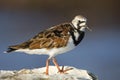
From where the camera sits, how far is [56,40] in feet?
11.7

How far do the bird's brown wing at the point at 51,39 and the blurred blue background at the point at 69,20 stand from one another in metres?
2.21

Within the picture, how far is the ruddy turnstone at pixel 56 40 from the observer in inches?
139

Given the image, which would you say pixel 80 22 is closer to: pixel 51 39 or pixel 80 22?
pixel 80 22

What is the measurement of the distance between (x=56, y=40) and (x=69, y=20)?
4.49 meters

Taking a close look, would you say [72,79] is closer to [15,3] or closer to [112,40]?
[112,40]

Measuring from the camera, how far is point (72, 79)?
3355 mm

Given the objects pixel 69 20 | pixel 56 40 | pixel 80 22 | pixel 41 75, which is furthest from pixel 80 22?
pixel 69 20

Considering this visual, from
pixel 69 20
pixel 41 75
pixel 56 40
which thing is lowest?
pixel 41 75

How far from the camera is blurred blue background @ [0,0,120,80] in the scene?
5.98 metres

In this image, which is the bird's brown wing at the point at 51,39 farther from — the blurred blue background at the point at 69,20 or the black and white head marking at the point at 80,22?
the blurred blue background at the point at 69,20

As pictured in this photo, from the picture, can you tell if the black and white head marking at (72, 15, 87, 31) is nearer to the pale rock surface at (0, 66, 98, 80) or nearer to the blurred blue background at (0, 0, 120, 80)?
the pale rock surface at (0, 66, 98, 80)

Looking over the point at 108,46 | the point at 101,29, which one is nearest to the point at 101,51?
the point at 108,46

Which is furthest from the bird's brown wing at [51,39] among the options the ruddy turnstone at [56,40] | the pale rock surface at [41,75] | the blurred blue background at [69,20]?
the blurred blue background at [69,20]

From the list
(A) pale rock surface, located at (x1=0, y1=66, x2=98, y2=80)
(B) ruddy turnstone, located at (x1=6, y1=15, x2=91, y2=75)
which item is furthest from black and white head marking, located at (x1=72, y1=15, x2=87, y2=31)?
(A) pale rock surface, located at (x1=0, y1=66, x2=98, y2=80)
